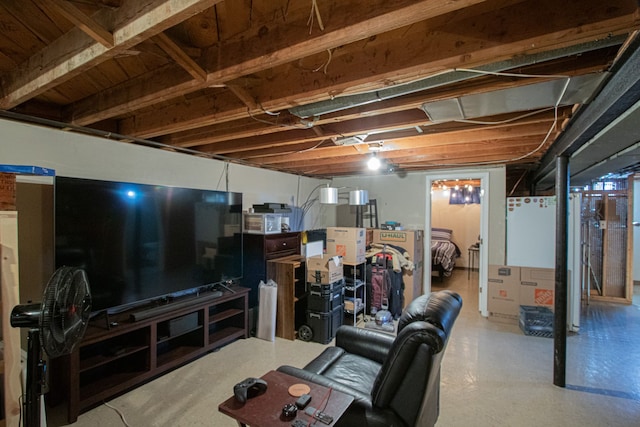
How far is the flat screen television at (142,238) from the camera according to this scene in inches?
88.6

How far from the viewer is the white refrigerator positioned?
388 cm

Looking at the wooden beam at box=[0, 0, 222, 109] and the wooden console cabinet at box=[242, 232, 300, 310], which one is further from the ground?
the wooden beam at box=[0, 0, 222, 109]

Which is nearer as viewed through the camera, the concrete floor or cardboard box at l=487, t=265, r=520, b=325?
the concrete floor

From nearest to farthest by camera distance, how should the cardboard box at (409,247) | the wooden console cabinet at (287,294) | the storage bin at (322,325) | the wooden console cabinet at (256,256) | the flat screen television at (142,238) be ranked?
the flat screen television at (142,238), the storage bin at (322,325), the wooden console cabinet at (287,294), the wooden console cabinet at (256,256), the cardboard box at (409,247)

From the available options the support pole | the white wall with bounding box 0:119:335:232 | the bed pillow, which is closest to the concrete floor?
the support pole

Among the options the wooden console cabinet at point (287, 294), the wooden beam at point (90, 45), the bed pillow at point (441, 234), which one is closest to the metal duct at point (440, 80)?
the wooden beam at point (90, 45)

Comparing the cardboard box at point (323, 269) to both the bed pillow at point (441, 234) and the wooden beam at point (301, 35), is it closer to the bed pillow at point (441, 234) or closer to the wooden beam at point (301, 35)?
the wooden beam at point (301, 35)

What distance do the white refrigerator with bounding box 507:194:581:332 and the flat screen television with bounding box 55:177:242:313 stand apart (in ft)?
12.9

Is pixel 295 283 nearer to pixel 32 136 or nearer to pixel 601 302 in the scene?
pixel 32 136

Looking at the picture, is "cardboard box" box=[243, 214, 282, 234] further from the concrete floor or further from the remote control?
the remote control

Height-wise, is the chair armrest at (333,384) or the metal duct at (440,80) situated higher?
the metal duct at (440,80)

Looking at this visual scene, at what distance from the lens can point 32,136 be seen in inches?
91.7

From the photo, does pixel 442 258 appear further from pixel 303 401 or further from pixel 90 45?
pixel 90 45

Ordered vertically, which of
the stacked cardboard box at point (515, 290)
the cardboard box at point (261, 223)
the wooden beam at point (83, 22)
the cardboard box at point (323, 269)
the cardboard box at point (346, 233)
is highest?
the wooden beam at point (83, 22)
